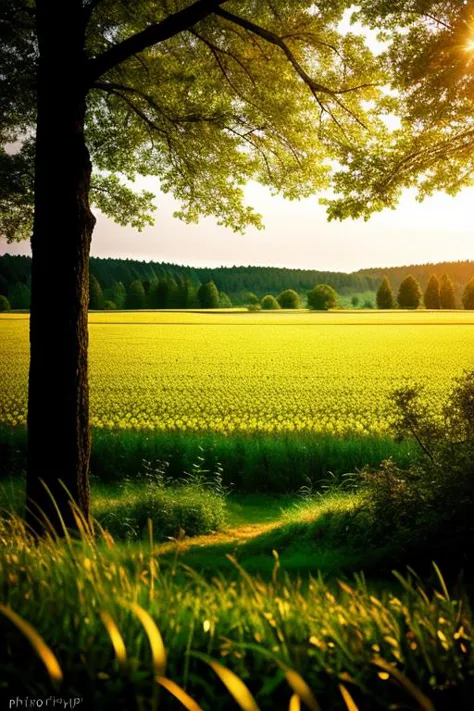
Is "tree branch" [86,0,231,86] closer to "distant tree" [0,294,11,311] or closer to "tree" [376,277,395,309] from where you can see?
"distant tree" [0,294,11,311]

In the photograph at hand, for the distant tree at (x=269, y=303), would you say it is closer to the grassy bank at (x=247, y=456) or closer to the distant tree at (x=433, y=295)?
the distant tree at (x=433, y=295)

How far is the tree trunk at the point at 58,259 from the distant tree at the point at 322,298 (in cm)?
9437

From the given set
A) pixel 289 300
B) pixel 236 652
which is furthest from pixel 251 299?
pixel 236 652

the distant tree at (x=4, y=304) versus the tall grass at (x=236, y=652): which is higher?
the distant tree at (x=4, y=304)

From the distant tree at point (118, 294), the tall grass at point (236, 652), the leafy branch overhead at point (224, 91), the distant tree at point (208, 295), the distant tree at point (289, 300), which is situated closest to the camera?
the tall grass at point (236, 652)

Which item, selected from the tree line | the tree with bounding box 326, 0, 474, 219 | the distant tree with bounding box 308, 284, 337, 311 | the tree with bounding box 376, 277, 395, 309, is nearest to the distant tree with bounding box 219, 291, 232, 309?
the distant tree with bounding box 308, 284, 337, 311

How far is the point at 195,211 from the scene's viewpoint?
440 inches

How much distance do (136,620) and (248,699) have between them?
82 centimetres

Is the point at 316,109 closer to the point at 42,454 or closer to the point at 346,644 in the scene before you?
the point at 42,454

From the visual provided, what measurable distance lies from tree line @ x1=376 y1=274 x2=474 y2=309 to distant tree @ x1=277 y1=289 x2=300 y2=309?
1856 centimetres

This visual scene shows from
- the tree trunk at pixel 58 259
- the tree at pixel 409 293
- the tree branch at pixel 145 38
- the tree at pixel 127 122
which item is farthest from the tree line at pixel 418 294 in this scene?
the tree trunk at pixel 58 259

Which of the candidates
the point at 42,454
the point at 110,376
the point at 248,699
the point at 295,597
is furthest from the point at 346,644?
the point at 110,376

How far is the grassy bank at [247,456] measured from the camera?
1140 centimetres

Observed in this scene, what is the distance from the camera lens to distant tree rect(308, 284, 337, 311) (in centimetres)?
9969
